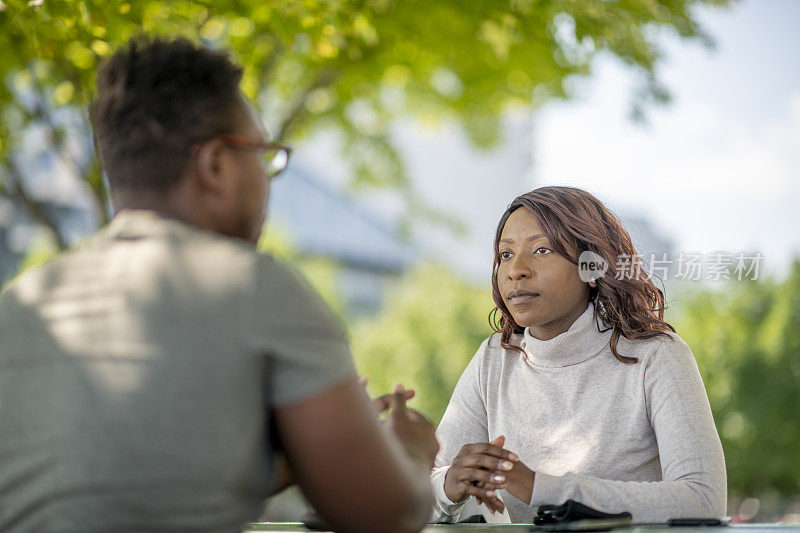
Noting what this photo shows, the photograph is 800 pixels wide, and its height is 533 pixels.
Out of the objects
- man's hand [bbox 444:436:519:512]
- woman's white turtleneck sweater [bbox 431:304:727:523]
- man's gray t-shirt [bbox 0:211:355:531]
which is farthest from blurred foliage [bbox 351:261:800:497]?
man's gray t-shirt [bbox 0:211:355:531]

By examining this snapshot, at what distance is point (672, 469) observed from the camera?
220 centimetres

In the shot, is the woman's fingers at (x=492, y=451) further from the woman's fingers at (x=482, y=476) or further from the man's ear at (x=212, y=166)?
the man's ear at (x=212, y=166)

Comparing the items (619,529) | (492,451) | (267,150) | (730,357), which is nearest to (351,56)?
(492,451)

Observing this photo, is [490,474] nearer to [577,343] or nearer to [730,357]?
[577,343]

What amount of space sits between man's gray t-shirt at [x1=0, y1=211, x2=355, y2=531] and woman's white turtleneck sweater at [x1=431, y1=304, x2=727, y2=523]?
1.08 m

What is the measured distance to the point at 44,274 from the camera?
54.6 inches

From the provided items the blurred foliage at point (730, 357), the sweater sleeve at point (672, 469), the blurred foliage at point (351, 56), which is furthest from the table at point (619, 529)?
the blurred foliage at point (730, 357)

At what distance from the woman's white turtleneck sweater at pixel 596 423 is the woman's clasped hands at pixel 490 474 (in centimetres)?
5

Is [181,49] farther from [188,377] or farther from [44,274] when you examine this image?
[188,377]

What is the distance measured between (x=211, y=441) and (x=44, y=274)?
0.45m

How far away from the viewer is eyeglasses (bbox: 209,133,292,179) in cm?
142

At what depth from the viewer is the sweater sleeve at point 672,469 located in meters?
2.08

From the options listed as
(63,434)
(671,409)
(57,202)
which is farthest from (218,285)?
(57,202)

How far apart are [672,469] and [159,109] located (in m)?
1.64
